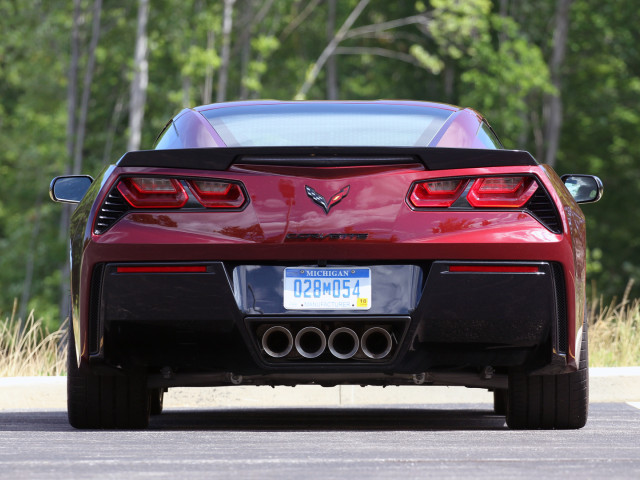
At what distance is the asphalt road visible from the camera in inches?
195

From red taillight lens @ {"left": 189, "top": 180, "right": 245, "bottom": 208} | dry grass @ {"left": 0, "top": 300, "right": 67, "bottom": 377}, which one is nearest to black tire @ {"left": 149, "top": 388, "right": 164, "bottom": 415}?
dry grass @ {"left": 0, "top": 300, "right": 67, "bottom": 377}

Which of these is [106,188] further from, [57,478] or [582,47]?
[582,47]

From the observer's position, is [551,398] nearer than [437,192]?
No

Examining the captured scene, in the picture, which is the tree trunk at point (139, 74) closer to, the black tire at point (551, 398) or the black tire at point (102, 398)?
the black tire at point (102, 398)

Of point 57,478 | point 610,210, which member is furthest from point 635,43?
point 57,478

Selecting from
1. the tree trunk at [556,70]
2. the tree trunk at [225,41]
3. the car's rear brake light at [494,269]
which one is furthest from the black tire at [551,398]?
the tree trunk at [556,70]

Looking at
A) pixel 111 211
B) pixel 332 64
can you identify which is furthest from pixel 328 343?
pixel 332 64

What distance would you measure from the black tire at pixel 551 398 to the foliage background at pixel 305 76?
26.0 meters

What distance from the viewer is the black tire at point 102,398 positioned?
679 cm

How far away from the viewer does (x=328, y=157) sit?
621 cm

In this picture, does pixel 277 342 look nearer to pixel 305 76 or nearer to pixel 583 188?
pixel 583 188

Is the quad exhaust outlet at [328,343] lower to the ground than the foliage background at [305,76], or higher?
lower

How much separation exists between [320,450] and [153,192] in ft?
4.36

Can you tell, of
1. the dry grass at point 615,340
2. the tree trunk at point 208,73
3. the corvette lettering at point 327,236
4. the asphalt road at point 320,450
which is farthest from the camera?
the tree trunk at point 208,73
